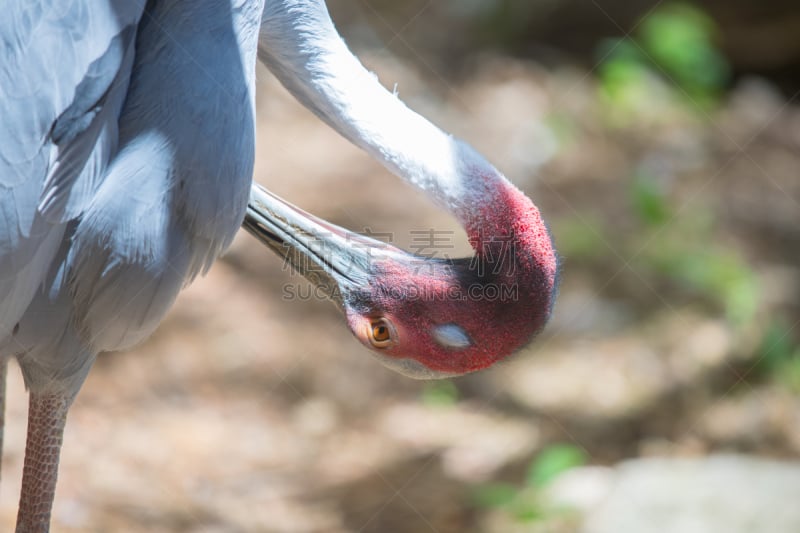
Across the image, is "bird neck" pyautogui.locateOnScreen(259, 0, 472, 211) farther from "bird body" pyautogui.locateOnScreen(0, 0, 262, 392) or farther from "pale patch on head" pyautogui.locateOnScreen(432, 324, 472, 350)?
"pale patch on head" pyautogui.locateOnScreen(432, 324, 472, 350)

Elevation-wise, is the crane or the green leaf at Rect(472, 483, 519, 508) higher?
the crane

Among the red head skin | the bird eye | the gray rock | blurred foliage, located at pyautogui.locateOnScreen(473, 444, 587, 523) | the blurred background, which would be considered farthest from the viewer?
the blurred background

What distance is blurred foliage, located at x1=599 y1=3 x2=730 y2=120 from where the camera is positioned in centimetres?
593

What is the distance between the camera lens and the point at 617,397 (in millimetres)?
4418

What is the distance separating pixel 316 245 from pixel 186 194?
0.45 m

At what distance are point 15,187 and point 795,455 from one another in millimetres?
3469

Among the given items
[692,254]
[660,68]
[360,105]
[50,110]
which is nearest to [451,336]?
[360,105]

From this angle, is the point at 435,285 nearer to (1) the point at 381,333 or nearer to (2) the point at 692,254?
(1) the point at 381,333

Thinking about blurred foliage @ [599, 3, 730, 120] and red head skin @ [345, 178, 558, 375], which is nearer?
red head skin @ [345, 178, 558, 375]

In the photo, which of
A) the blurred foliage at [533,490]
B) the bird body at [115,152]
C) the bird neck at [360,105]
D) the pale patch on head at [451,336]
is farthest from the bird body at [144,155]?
the blurred foliage at [533,490]

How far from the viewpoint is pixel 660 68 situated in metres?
6.03

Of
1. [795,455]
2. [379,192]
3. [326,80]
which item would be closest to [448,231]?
[379,192]

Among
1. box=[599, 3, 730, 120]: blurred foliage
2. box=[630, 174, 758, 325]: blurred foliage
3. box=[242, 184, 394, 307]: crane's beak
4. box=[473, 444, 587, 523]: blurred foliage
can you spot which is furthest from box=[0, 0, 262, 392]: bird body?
box=[599, 3, 730, 120]: blurred foliage

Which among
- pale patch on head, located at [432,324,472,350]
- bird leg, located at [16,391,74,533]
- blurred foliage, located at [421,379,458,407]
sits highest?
pale patch on head, located at [432,324,472,350]
